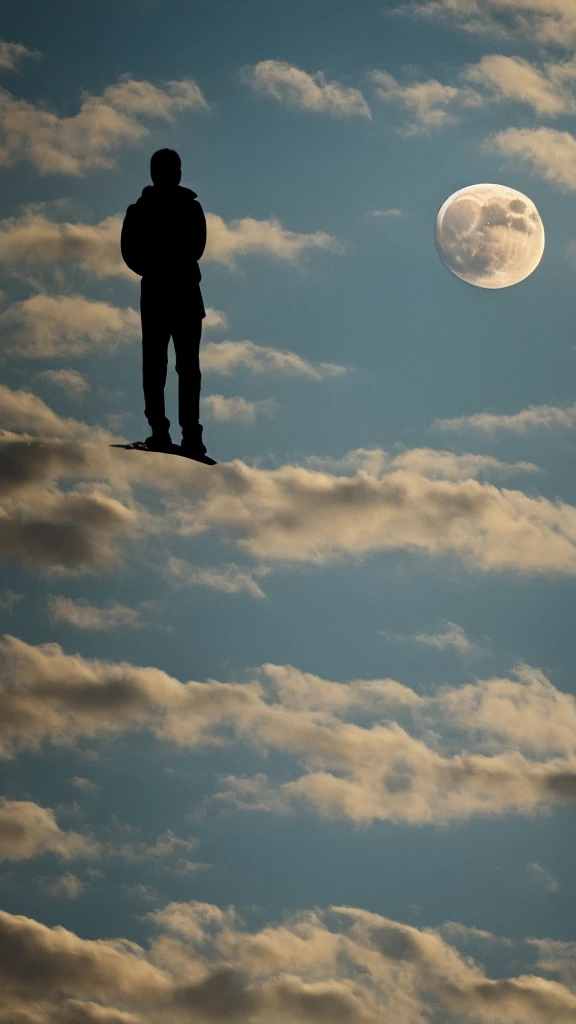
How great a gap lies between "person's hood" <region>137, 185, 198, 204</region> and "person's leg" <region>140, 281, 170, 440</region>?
1531mm

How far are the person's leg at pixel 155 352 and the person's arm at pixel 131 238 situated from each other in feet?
2.14

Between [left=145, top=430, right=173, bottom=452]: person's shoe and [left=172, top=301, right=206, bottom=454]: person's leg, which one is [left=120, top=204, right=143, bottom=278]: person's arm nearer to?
[left=172, top=301, right=206, bottom=454]: person's leg

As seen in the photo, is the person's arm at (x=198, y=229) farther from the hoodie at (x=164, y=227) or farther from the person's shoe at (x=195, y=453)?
the person's shoe at (x=195, y=453)

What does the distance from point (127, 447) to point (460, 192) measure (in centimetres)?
Answer: 3181

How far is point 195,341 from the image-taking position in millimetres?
35094

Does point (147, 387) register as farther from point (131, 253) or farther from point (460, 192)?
point (460, 192)

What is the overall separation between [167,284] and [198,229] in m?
1.17

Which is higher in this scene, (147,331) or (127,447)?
(147,331)

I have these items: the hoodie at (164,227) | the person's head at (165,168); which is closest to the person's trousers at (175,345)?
the hoodie at (164,227)

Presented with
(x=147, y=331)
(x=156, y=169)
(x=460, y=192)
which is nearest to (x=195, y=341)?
(x=147, y=331)

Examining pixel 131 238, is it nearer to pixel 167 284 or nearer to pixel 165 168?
pixel 167 284

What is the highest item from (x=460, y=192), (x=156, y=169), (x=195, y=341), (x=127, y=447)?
(x=460, y=192)

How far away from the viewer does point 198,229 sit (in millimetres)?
34000

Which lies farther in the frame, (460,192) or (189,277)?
(460,192)
